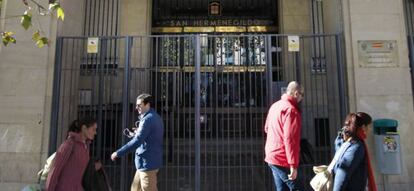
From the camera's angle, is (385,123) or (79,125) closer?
(79,125)

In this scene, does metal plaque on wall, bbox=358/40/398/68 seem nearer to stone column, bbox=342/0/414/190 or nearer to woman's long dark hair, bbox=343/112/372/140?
stone column, bbox=342/0/414/190

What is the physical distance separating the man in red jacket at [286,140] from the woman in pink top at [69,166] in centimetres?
214

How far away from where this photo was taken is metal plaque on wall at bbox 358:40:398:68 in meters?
6.90

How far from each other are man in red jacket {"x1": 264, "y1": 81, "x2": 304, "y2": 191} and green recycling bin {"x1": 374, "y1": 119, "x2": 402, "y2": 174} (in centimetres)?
267

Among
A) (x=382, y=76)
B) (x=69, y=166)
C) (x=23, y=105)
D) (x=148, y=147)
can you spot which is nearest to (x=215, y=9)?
(x=382, y=76)

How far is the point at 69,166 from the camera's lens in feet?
12.2

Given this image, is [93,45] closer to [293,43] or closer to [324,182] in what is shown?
[293,43]

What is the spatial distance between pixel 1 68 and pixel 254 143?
4.95m

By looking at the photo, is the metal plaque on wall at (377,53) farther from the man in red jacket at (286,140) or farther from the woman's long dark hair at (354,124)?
Result: the woman's long dark hair at (354,124)

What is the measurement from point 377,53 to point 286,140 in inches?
143

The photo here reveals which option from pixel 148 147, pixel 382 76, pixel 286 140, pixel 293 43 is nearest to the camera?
pixel 286 140

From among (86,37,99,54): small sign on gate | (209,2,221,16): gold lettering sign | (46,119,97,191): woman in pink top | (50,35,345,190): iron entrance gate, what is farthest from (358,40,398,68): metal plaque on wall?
(209,2,221,16): gold lettering sign

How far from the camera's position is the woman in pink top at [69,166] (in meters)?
3.66

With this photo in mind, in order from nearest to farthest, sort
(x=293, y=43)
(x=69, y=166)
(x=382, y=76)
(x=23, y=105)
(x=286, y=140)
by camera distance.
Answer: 1. (x=69, y=166)
2. (x=286, y=140)
3. (x=382, y=76)
4. (x=23, y=105)
5. (x=293, y=43)
